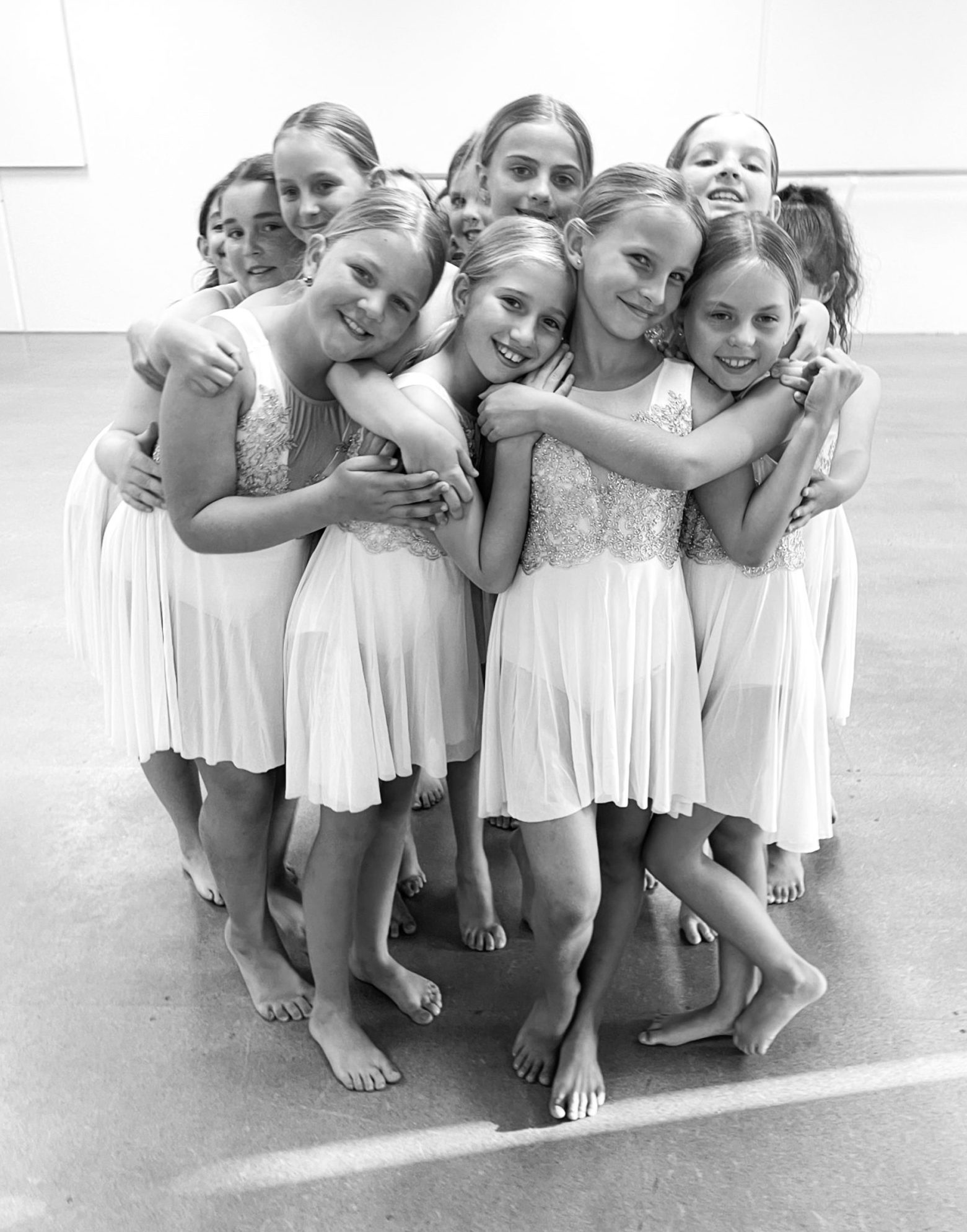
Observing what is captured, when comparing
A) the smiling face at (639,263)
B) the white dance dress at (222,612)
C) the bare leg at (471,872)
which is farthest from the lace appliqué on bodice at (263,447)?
the bare leg at (471,872)

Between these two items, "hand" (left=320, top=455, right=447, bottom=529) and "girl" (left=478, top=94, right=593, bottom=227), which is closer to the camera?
"hand" (left=320, top=455, right=447, bottom=529)

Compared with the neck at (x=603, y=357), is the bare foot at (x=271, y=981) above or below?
below

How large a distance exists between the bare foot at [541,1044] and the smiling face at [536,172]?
4.13 feet

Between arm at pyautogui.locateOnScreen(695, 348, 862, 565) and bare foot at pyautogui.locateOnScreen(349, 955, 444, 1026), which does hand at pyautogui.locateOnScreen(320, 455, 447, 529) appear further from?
bare foot at pyautogui.locateOnScreen(349, 955, 444, 1026)

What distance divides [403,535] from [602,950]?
0.72 metres

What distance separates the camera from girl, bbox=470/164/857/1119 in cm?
145

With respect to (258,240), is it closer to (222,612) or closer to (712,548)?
(222,612)

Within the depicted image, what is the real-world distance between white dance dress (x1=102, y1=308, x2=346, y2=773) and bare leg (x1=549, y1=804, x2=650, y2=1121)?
53 cm

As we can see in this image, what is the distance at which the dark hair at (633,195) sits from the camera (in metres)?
1.45

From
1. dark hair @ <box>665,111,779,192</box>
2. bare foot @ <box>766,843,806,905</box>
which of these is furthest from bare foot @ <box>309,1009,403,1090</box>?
dark hair @ <box>665,111,779,192</box>

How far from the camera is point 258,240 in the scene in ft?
6.12

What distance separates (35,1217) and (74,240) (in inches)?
286

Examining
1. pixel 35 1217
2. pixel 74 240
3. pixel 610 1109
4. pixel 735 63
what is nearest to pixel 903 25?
pixel 735 63

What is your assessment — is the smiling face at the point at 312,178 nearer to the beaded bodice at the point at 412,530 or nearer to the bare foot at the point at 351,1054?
the beaded bodice at the point at 412,530
